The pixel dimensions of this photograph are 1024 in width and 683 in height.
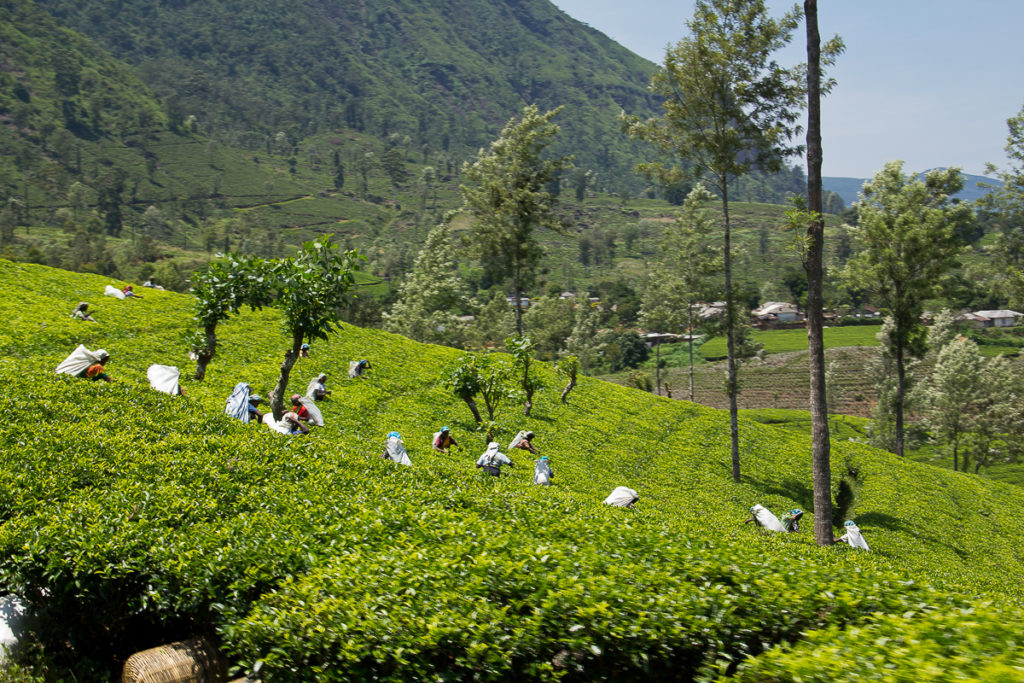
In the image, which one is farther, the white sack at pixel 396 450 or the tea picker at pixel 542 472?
the tea picker at pixel 542 472

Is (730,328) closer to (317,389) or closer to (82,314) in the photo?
(317,389)

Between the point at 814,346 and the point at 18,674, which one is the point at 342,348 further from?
the point at 18,674

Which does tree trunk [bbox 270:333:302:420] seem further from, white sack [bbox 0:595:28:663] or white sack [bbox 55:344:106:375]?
white sack [bbox 0:595:28:663]

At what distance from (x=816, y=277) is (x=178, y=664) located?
1560 cm

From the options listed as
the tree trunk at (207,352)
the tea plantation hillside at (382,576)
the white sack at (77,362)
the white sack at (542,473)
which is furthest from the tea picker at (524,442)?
the white sack at (77,362)

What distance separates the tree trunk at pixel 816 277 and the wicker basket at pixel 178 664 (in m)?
14.3

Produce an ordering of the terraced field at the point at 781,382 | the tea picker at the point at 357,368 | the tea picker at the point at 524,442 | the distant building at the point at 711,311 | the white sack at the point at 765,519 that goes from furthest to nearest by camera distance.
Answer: the terraced field at the point at 781,382, the distant building at the point at 711,311, the tea picker at the point at 357,368, the tea picker at the point at 524,442, the white sack at the point at 765,519

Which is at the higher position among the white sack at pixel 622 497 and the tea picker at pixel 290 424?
the tea picker at pixel 290 424

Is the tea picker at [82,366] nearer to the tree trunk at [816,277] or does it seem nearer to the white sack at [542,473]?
the white sack at [542,473]

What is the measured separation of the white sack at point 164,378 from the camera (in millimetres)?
21261

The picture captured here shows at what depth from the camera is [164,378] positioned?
21500 mm

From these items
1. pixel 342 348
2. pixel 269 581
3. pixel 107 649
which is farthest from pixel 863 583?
pixel 342 348

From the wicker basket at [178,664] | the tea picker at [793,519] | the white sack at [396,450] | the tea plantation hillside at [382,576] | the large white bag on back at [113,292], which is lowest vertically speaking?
the tea picker at [793,519]

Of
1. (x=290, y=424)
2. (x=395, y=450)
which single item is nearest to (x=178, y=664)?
(x=395, y=450)
